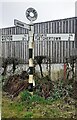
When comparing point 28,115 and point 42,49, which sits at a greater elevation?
point 42,49

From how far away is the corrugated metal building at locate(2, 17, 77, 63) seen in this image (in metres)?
6.91

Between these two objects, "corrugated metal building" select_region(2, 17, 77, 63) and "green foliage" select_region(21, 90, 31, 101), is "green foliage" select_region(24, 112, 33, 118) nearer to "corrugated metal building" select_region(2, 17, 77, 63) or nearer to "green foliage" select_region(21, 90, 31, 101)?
"green foliage" select_region(21, 90, 31, 101)

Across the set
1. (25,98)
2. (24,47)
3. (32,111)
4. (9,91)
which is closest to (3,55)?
(24,47)

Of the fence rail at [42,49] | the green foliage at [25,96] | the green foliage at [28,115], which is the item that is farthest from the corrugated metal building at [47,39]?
the green foliage at [28,115]

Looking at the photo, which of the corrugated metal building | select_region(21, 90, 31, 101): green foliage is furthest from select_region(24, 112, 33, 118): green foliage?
the corrugated metal building

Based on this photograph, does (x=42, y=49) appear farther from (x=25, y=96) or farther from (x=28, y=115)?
(x=28, y=115)

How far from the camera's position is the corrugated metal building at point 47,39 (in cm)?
→ 691

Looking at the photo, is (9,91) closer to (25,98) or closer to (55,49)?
(25,98)

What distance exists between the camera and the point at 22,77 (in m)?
6.97

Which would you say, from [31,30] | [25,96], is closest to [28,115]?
[25,96]

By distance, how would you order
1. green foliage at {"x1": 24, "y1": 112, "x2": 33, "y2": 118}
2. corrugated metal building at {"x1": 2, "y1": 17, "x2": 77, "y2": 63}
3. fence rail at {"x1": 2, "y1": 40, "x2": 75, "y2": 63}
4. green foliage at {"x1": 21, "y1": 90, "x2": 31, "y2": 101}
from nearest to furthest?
green foliage at {"x1": 24, "y1": 112, "x2": 33, "y2": 118} → green foliage at {"x1": 21, "y1": 90, "x2": 31, "y2": 101} → corrugated metal building at {"x1": 2, "y1": 17, "x2": 77, "y2": 63} → fence rail at {"x1": 2, "y1": 40, "x2": 75, "y2": 63}

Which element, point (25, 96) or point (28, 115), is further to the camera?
point (25, 96)

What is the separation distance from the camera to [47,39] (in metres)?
6.96

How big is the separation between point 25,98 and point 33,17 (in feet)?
5.61
